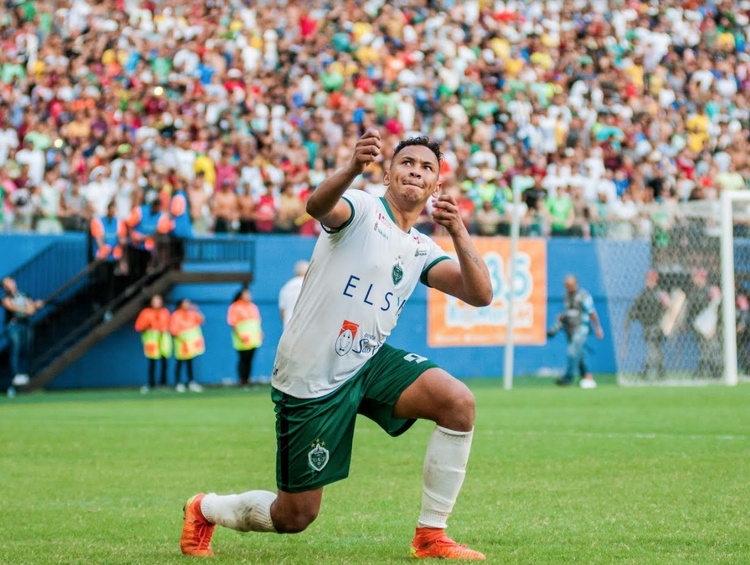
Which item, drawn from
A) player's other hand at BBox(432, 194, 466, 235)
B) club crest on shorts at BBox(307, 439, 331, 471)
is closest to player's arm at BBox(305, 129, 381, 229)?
player's other hand at BBox(432, 194, 466, 235)

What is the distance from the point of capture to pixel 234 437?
1460 centimetres

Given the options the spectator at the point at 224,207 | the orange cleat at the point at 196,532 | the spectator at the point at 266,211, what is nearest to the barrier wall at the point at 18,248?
the spectator at the point at 224,207

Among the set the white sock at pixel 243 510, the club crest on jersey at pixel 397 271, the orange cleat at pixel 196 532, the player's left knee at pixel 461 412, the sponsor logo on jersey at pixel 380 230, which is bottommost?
the orange cleat at pixel 196 532

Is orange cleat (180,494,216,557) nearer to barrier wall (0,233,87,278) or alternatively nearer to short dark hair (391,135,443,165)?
short dark hair (391,135,443,165)

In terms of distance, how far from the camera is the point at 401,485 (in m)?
10.5

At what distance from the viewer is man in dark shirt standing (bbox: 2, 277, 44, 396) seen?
2238 cm

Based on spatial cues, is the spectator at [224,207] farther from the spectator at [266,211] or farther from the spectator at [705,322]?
the spectator at [705,322]

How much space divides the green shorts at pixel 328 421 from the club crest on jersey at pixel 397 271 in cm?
45

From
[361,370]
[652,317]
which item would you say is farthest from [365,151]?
[652,317]

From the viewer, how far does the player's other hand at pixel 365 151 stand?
20.1 feet

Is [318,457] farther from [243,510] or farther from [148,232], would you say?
[148,232]

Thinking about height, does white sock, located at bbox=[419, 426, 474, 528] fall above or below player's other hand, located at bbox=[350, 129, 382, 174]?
below

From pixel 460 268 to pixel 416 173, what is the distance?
0.57 metres

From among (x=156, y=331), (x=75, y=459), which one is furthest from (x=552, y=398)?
(x=75, y=459)
